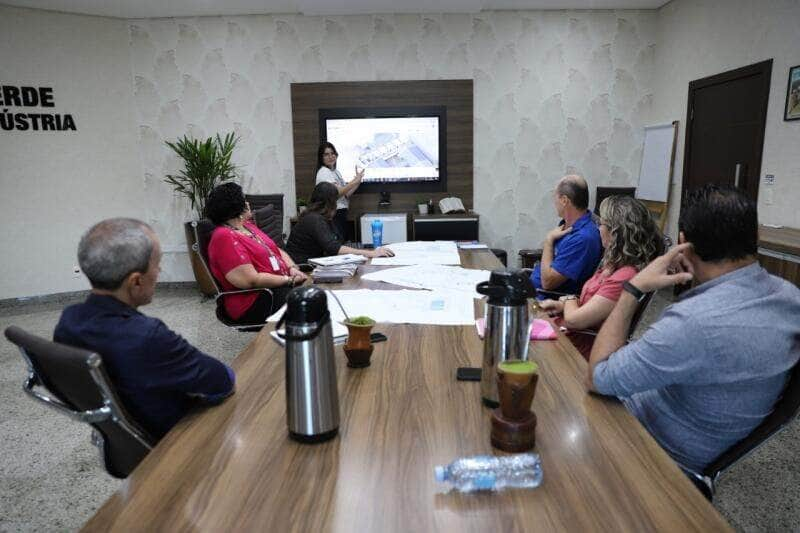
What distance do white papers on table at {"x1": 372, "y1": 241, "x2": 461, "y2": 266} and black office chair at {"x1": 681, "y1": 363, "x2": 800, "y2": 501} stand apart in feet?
5.78

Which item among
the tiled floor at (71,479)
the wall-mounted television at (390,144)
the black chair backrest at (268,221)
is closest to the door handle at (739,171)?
the tiled floor at (71,479)

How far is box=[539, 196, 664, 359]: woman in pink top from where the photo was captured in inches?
75.8

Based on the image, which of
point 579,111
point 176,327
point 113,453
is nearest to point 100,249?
point 113,453

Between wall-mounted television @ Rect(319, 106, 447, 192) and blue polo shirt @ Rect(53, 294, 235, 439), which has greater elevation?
wall-mounted television @ Rect(319, 106, 447, 192)

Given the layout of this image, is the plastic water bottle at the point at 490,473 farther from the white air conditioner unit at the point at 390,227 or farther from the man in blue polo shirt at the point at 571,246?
the white air conditioner unit at the point at 390,227

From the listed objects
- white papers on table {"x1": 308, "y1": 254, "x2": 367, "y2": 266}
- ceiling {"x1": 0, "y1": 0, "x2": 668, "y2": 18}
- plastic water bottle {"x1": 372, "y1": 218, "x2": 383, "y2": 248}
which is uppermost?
ceiling {"x1": 0, "y1": 0, "x2": 668, "y2": 18}

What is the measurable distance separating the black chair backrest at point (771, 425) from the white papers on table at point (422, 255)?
5.80 feet

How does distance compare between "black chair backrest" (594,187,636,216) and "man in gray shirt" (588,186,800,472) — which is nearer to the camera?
"man in gray shirt" (588,186,800,472)

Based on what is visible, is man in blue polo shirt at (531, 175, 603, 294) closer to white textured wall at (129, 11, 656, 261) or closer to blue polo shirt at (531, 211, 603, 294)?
blue polo shirt at (531, 211, 603, 294)

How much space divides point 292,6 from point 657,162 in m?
3.92

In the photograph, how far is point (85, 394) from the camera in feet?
4.00

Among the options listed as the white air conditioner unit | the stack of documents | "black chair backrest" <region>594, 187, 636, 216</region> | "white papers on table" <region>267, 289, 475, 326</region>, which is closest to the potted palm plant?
the white air conditioner unit

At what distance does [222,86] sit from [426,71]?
2.14 m

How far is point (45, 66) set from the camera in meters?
5.17
